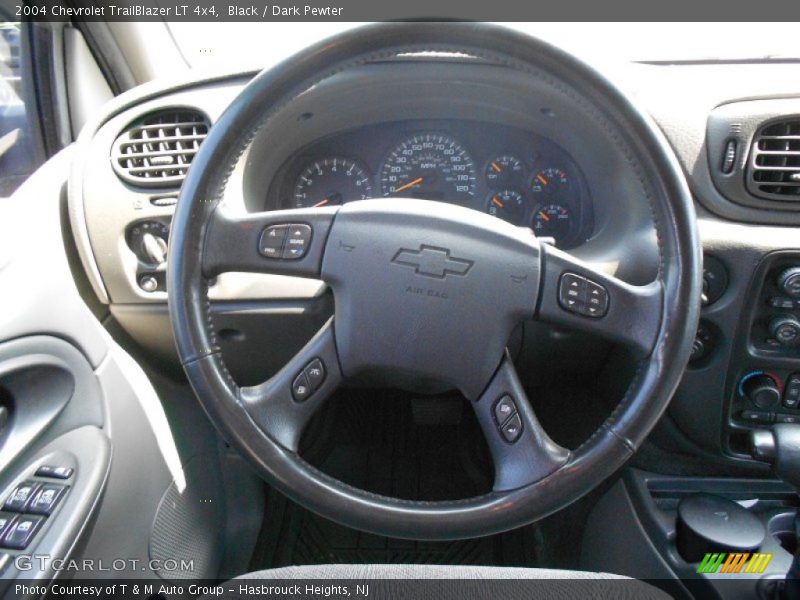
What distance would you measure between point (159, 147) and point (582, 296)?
0.95 meters

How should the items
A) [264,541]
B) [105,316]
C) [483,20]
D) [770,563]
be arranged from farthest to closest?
[264,541] → [105,316] → [770,563] → [483,20]

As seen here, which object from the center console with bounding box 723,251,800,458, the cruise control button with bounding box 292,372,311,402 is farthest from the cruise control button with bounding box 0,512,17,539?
the center console with bounding box 723,251,800,458

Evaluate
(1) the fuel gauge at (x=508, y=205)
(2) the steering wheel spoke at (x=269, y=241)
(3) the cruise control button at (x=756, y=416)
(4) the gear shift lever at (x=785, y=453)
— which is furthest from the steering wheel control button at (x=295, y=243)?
(3) the cruise control button at (x=756, y=416)

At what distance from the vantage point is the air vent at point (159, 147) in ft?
4.60

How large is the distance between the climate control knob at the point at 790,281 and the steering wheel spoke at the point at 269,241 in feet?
2.86

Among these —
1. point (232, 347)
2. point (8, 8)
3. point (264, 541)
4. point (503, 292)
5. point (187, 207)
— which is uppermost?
point (8, 8)

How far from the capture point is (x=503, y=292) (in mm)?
979

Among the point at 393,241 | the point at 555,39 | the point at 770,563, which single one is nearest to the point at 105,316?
the point at 393,241

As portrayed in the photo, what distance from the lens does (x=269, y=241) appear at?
100 centimetres

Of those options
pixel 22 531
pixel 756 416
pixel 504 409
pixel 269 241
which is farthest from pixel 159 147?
pixel 756 416

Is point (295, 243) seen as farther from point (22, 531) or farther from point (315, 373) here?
point (22, 531)

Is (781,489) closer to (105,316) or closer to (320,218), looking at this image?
(320,218)

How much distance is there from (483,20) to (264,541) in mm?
1354

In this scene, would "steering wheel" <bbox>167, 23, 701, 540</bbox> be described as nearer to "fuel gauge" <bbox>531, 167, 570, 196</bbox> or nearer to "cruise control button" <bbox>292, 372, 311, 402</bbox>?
"cruise control button" <bbox>292, 372, 311, 402</bbox>
